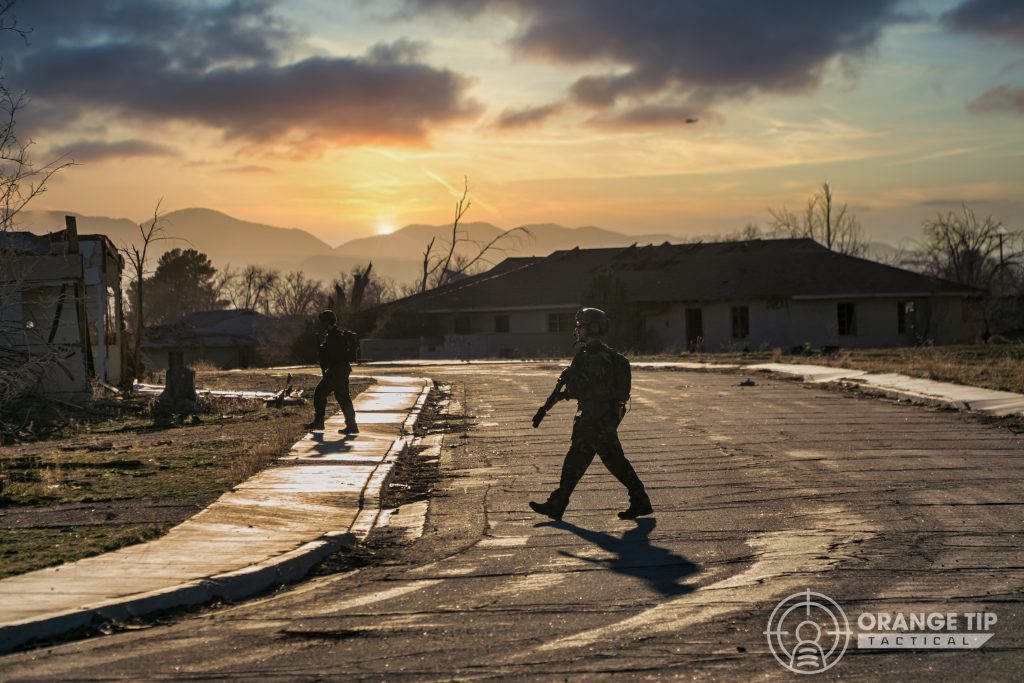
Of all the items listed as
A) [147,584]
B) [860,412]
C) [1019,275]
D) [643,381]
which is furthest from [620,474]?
[1019,275]

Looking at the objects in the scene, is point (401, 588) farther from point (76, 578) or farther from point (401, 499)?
point (401, 499)

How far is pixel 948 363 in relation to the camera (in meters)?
34.1

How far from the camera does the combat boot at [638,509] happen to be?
10273 millimetres

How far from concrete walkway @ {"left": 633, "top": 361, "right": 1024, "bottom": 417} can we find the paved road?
5.82 meters

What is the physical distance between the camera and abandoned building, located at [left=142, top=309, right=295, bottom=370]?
68.8m

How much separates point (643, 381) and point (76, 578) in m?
24.4

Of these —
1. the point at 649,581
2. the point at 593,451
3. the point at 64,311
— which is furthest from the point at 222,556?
the point at 64,311

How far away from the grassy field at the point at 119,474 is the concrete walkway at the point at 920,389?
11.3 metres

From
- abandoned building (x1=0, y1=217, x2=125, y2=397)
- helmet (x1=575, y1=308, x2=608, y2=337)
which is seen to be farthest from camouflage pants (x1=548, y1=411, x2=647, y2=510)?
abandoned building (x1=0, y1=217, x2=125, y2=397)

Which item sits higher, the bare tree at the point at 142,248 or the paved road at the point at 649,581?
the bare tree at the point at 142,248

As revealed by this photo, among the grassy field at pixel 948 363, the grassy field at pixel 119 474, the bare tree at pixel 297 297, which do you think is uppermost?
the bare tree at pixel 297 297

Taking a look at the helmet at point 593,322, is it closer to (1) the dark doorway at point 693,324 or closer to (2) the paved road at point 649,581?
(2) the paved road at point 649,581

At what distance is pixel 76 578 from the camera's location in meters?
7.96

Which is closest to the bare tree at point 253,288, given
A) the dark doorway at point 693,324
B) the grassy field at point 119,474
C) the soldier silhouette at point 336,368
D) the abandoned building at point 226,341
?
the abandoned building at point 226,341
